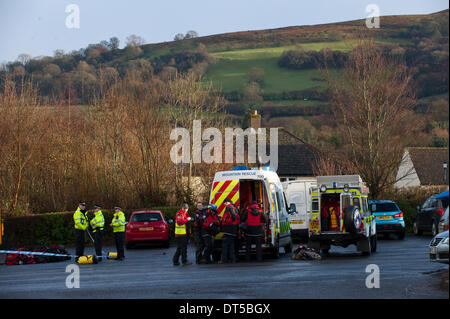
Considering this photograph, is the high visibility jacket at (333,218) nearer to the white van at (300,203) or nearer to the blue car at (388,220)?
the white van at (300,203)

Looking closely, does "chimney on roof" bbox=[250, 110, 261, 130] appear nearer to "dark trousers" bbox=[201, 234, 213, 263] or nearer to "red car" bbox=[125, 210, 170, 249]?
"red car" bbox=[125, 210, 170, 249]

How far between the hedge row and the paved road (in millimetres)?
10090

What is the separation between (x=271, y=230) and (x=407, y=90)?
22.2 m

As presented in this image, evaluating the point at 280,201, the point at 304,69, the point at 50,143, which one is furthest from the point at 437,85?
the point at 280,201

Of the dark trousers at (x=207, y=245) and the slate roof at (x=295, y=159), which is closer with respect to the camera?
the dark trousers at (x=207, y=245)

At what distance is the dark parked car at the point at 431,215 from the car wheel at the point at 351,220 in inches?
398

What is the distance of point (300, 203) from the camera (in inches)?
1203

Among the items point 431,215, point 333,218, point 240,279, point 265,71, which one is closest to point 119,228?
point 333,218

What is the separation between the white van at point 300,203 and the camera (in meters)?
30.4

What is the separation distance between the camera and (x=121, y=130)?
135 ft

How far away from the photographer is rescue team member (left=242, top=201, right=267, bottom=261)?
21236 millimetres

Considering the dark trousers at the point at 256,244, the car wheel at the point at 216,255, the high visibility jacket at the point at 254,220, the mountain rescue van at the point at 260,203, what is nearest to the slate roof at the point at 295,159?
the mountain rescue van at the point at 260,203

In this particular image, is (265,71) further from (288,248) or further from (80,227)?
(80,227)

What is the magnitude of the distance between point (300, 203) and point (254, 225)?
378 inches
